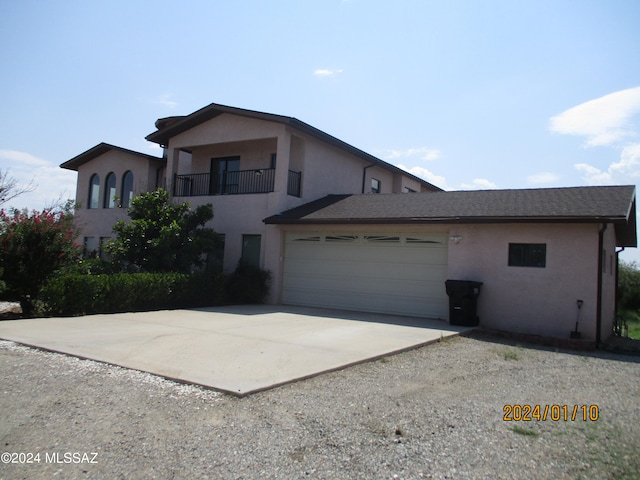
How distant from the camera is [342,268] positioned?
50.4 ft

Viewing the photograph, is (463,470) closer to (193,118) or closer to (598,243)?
(598,243)

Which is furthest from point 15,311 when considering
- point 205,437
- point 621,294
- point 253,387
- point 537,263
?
point 621,294

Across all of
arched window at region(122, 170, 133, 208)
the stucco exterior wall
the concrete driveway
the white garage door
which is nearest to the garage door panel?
the white garage door

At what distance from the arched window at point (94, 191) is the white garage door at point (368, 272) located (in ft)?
36.7

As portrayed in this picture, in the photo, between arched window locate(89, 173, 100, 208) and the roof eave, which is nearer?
the roof eave

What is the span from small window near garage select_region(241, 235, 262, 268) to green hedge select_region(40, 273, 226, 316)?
168 cm

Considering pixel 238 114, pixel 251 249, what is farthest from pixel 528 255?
pixel 238 114

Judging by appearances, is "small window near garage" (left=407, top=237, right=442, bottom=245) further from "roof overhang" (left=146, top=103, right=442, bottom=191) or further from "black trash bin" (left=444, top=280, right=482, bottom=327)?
"roof overhang" (left=146, top=103, right=442, bottom=191)

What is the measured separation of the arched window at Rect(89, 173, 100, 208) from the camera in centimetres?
2295

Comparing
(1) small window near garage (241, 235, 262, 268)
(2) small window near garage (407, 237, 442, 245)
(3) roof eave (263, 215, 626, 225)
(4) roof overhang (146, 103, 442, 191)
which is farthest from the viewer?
(1) small window near garage (241, 235, 262, 268)

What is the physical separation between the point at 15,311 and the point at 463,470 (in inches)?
502
